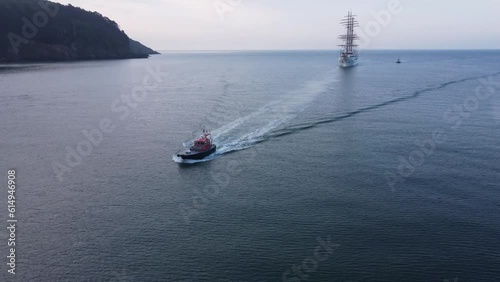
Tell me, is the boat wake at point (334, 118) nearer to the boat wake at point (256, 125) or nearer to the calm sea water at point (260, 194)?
the calm sea water at point (260, 194)

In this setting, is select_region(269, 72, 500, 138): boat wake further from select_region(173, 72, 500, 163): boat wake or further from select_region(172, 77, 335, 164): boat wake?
select_region(172, 77, 335, 164): boat wake

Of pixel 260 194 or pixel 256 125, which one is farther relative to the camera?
pixel 256 125

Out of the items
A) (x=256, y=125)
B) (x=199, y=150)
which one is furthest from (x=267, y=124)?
(x=199, y=150)

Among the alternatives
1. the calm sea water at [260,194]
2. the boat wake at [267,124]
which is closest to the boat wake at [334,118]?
the boat wake at [267,124]

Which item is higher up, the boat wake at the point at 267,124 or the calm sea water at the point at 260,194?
the boat wake at the point at 267,124

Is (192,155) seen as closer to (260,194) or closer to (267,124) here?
(260,194)

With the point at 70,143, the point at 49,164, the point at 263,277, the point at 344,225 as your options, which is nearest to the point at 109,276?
the point at 263,277

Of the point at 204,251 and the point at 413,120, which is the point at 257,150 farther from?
the point at 413,120
